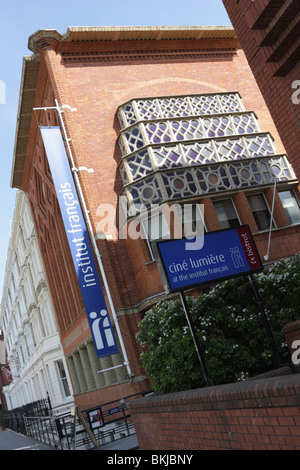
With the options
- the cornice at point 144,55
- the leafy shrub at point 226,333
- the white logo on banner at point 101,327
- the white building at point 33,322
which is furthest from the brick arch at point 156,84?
the white building at point 33,322

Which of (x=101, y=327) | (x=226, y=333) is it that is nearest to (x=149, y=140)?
(x=101, y=327)

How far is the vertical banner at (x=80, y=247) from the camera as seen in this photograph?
16.9m

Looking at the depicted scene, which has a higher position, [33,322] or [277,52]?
[33,322]

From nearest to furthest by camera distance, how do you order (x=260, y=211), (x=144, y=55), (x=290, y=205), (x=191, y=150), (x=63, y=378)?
1. (x=191, y=150)
2. (x=260, y=211)
3. (x=290, y=205)
4. (x=144, y=55)
5. (x=63, y=378)

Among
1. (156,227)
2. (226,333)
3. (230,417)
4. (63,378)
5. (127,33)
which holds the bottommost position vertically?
(230,417)

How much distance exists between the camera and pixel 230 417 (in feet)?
18.7

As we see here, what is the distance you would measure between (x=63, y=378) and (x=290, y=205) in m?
19.5

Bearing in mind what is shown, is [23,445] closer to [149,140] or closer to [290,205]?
[149,140]

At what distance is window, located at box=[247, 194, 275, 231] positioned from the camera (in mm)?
18453

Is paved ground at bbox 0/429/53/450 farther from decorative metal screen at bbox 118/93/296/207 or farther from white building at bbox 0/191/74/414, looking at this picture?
decorative metal screen at bbox 118/93/296/207

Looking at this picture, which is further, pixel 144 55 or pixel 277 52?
pixel 144 55

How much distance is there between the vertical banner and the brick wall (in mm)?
8906

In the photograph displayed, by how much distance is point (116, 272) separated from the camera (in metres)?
18.0
